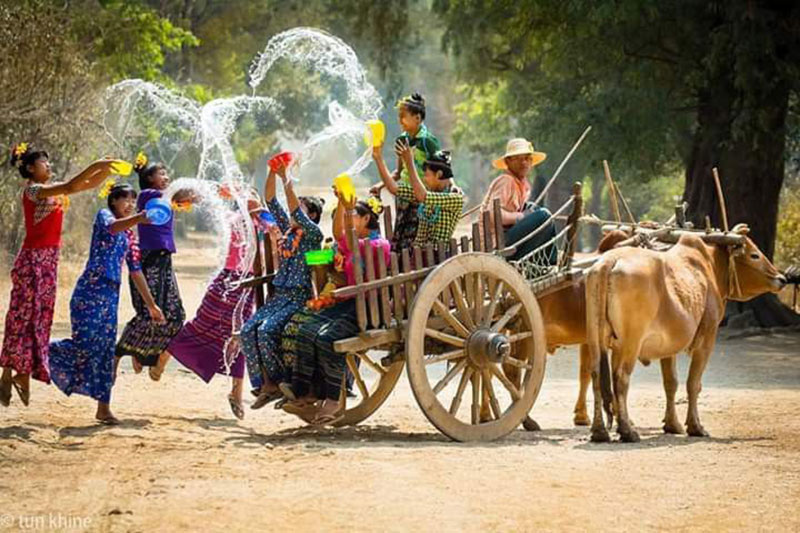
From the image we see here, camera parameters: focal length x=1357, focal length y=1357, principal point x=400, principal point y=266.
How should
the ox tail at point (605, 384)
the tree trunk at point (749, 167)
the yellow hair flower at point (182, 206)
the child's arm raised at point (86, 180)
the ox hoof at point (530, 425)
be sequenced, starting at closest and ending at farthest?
the child's arm raised at point (86, 180)
the ox tail at point (605, 384)
the ox hoof at point (530, 425)
the yellow hair flower at point (182, 206)
the tree trunk at point (749, 167)

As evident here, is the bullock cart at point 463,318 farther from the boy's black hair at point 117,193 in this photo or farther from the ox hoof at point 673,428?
the boy's black hair at point 117,193

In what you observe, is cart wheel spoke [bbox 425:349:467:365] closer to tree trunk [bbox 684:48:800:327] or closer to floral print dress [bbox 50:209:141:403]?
floral print dress [bbox 50:209:141:403]

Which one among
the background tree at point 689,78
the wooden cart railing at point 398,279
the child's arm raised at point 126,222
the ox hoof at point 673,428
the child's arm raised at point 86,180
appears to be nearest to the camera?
the wooden cart railing at point 398,279

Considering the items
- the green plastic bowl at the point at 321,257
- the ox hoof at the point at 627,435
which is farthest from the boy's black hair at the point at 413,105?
the ox hoof at the point at 627,435

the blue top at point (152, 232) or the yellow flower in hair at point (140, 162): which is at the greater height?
the yellow flower in hair at point (140, 162)

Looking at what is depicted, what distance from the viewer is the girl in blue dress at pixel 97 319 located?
9273 millimetres

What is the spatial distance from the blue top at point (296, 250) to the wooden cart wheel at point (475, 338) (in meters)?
0.93

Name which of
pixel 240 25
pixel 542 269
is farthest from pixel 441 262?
pixel 240 25

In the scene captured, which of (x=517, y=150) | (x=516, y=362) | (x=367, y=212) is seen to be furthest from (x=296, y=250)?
(x=517, y=150)

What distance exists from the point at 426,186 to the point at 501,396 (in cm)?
315

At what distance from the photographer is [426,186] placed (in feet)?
30.1

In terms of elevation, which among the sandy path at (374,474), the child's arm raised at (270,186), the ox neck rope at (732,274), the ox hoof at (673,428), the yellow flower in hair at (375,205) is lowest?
the sandy path at (374,474)

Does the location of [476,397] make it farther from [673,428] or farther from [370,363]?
[673,428]

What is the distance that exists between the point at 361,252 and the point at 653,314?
83.3 inches
